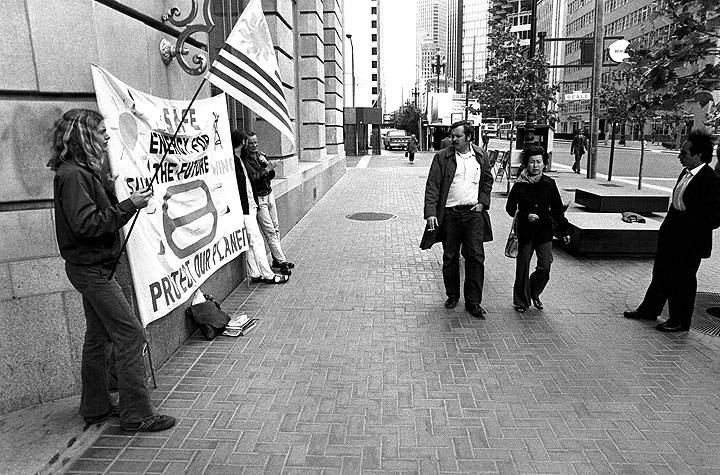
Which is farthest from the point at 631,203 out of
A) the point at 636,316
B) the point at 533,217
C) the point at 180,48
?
the point at 180,48

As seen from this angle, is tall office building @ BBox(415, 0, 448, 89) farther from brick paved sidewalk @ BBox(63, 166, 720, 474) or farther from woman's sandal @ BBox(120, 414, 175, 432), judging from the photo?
woman's sandal @ BBox(120, 414, 175, 432)

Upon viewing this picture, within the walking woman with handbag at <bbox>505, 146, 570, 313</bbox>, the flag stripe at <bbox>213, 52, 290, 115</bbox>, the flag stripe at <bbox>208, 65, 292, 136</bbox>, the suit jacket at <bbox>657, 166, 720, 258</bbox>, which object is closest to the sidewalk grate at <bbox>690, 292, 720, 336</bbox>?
the suit jacket at <bbox>657, 166, 720, 258</bbox>

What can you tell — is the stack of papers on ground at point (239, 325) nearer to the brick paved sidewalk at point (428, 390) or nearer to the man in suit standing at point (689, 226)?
the brick paved sidewalk at point (428, 390)

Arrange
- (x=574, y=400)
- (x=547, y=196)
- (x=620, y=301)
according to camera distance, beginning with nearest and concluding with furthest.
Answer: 1. (x=574, y=400)
2. (x=547, y=196)
3. (x=620, y=301)

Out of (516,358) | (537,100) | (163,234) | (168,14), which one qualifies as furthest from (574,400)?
(537,100)

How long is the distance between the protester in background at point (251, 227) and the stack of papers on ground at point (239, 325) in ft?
4.71

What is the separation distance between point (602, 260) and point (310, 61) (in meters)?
9.75

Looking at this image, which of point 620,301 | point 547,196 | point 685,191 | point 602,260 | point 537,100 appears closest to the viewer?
point 685,191

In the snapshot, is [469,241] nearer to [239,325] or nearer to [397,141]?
[239,325]

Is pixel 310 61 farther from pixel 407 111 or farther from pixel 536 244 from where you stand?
pixel 407 111

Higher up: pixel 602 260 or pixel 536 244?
pixel 536 244

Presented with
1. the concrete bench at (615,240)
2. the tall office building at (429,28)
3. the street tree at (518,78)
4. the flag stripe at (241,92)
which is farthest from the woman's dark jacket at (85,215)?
the tall office building at (429,28)

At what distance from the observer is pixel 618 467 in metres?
3.50

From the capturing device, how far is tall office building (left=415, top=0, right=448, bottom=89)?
151250 millimetres
